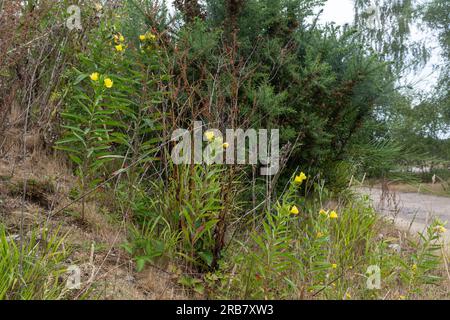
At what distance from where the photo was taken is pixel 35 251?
2160mm

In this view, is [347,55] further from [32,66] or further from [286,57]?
[32,66]

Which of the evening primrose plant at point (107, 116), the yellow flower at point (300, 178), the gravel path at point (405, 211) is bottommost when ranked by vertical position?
the gravel path at point (405, 211)

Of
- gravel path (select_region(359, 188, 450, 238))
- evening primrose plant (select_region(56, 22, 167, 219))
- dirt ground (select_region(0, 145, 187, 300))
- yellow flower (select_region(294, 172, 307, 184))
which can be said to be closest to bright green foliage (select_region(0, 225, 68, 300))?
dirt ground (select_region(0, 145, 187, 300))

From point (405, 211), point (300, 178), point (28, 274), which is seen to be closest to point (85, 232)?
point (28, 274)

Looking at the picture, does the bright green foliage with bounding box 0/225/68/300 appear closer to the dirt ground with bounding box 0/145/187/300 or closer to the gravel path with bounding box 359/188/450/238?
the dirt ground with bounding box 0/145/187/300

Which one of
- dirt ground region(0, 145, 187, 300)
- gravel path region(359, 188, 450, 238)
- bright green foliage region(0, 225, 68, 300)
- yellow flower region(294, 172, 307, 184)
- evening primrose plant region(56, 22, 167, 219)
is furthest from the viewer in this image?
gravel path region(359, 188, 450, 238)

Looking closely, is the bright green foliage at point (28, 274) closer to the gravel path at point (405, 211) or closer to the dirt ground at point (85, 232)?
the dirt ground at point (85, 232)

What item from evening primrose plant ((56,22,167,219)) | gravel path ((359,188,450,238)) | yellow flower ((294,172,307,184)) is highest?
evening primrose plant ((56,22,167,219))

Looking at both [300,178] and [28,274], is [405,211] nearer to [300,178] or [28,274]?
[300,178]

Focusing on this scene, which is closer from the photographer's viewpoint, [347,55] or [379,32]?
[347,55]

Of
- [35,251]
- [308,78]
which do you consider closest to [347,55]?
[308,78]

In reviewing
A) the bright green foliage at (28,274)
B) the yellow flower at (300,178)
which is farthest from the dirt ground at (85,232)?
the yellow flower at (300,178)

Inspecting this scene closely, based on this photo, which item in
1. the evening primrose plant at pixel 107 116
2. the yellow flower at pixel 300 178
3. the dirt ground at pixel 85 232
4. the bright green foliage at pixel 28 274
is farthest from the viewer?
the evening primrose plant at pixel 107 116
